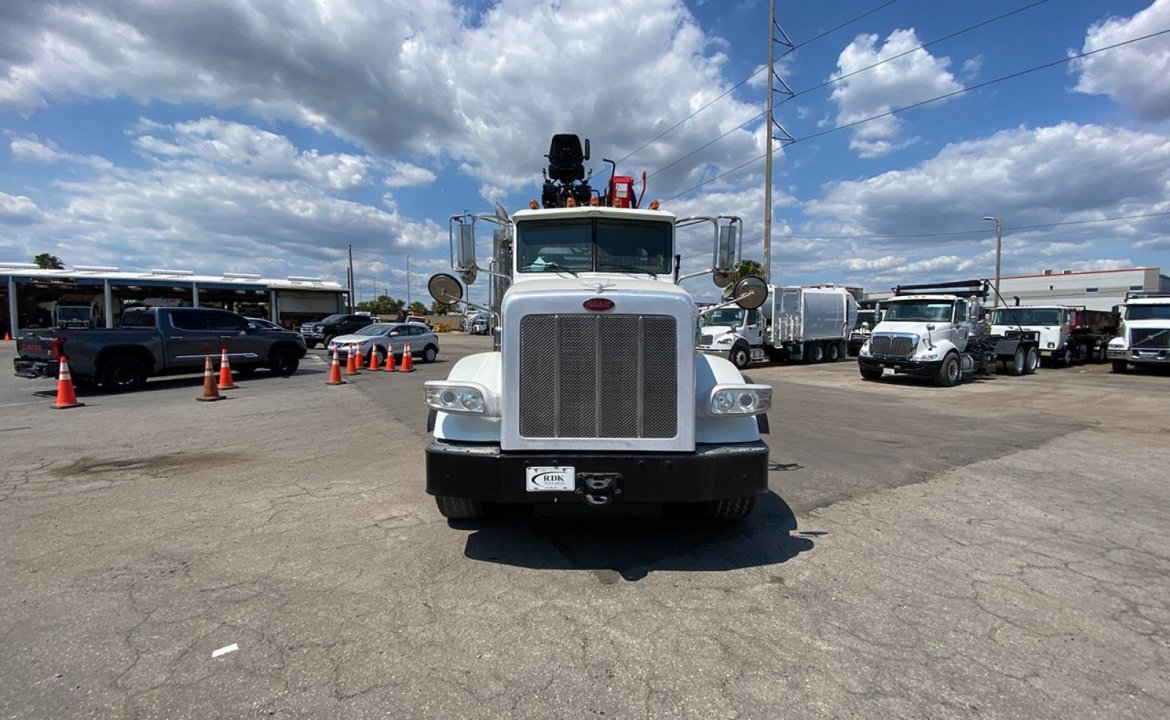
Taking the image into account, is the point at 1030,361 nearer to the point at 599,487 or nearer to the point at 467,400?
the point at 599,487

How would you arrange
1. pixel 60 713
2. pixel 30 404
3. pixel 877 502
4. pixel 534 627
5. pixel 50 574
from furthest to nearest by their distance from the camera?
1. pixel 30 404
2. pixel 877 502
3. pixel 50 574
4. pixel 534 627
5. pixel 60 713

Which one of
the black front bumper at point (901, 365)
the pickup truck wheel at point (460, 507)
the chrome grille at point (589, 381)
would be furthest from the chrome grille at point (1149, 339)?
the pickup truck wheel at point (460, 507)

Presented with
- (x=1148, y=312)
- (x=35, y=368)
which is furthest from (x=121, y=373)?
(x=1148, y=312)

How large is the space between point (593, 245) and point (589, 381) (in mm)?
2113

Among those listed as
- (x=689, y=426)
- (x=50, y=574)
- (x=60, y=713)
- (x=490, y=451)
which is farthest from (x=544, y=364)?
(x=50, y=574)

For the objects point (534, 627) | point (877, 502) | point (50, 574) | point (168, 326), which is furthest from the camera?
point (168, 326)

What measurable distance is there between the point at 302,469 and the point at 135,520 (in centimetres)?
165

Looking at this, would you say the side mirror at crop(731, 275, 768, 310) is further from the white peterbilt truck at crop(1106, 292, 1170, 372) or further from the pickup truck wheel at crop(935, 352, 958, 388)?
the white peterbilt truck at crop(1106, 292, 1170, 372)

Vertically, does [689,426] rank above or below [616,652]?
above

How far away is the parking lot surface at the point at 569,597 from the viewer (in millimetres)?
2395

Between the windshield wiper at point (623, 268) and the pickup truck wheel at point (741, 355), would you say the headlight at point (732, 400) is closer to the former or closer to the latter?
the windshield wiper at point (623, 268)

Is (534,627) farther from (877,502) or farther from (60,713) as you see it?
(877,502)

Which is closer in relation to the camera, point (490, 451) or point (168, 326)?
point (490, 451)

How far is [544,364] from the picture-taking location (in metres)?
3.49
